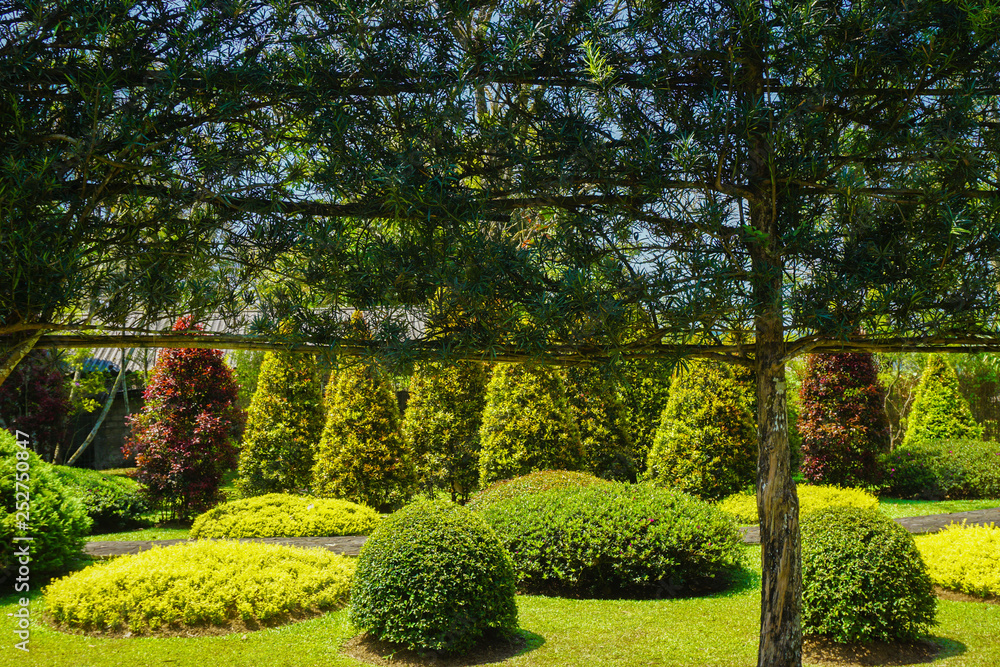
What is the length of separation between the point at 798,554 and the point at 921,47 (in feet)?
8.54

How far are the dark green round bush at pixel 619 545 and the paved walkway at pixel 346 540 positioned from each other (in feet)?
4.74

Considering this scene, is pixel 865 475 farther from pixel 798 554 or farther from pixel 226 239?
pixel 226 239

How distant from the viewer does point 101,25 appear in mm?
3059

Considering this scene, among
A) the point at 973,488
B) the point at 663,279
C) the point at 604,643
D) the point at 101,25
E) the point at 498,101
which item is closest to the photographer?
the point at 101,25

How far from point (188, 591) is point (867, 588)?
20.2ft

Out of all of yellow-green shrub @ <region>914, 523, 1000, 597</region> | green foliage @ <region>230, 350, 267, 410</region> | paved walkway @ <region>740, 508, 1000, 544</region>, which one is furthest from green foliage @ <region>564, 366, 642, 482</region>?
green foliage @ <region>230, 350, 267, 410</region>

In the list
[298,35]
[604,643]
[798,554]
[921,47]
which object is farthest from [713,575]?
[298,35]

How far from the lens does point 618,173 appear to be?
348 centimetres

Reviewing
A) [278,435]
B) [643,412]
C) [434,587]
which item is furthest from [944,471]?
[278,435]

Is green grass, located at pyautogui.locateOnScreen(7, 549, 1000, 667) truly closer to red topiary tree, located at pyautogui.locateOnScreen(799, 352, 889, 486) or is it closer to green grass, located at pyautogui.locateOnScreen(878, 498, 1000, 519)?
green grass, located at pyautogui.locateOnScreen(878, 498, 1000, 519)

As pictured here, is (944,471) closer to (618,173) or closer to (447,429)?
(447,429)

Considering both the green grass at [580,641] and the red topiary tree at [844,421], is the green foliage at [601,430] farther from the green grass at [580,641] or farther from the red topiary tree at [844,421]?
the green grass at [580,641]

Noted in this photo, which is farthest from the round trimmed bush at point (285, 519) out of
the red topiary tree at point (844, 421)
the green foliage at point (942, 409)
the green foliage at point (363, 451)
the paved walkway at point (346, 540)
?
the green foliage at point (942, 409)

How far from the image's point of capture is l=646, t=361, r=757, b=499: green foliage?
12.9m
